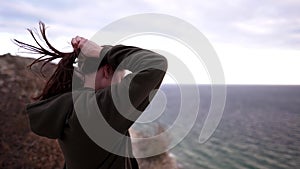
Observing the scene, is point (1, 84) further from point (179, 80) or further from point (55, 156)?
point (179, 80)

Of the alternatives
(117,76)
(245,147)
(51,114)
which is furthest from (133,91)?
(245,147)

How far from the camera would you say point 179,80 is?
1.77 m

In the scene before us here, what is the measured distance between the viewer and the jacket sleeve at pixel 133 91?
1.41m

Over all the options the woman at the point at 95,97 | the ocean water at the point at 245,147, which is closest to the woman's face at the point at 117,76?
the woman at the point at 95,97

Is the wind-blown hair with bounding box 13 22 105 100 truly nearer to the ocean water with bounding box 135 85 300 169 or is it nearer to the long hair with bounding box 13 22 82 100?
the long hair with bounding box 13 22 82 100

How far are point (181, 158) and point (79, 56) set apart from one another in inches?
1198

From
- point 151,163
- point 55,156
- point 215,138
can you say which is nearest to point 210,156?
point 215,138

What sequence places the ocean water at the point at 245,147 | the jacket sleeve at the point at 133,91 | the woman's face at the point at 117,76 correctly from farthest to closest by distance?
the ocean water at the point at 245,147, the woman's face at the point at 117,76, the jacket sleeve at the point at 133,91

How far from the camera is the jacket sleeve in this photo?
141 cm

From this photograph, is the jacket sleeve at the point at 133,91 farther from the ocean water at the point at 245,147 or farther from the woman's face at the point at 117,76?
the ocean water at the point at 245,147

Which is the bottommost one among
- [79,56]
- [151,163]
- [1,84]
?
[151,163]

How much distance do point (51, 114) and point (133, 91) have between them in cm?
60

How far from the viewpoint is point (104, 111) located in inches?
58.1

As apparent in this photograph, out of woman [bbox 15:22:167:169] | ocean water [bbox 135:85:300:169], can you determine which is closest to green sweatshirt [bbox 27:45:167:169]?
woman [bbox 15:22:167:169]
